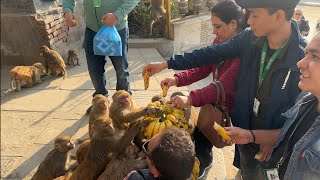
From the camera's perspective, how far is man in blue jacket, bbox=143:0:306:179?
8.34 feet

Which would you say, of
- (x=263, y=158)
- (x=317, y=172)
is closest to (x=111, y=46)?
(x=263, y=158)

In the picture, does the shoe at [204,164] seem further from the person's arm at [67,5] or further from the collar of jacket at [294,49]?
the person's arm at [67,5]

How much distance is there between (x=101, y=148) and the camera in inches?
135

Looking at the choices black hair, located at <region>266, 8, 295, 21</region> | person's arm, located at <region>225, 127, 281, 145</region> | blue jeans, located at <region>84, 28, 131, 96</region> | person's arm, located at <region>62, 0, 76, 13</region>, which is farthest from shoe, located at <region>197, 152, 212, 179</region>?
person's arm, located at <region>62, 0, 76, 13</region>

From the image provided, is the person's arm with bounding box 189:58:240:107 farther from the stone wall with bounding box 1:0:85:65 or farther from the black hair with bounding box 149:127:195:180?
the stone wall with bounding box 1:0:85:65

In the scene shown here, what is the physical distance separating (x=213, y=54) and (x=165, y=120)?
0.82 meters

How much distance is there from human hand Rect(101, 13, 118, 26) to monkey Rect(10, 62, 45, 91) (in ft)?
8.93

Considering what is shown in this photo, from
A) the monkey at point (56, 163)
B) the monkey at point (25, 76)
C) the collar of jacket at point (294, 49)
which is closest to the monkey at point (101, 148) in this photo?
the monkey at point (56, 163)

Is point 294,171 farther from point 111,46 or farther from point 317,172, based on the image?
point 111,46

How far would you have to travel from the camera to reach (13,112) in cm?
563

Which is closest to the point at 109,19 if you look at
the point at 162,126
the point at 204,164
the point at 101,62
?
the point at 101,62

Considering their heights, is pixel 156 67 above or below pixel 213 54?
below

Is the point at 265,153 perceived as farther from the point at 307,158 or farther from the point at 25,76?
the point at 25,76

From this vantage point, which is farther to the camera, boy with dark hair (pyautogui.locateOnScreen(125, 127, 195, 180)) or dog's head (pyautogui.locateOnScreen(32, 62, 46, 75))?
dog's head (pyautogui.locateOnScreen(32, 62, 46, 75))
